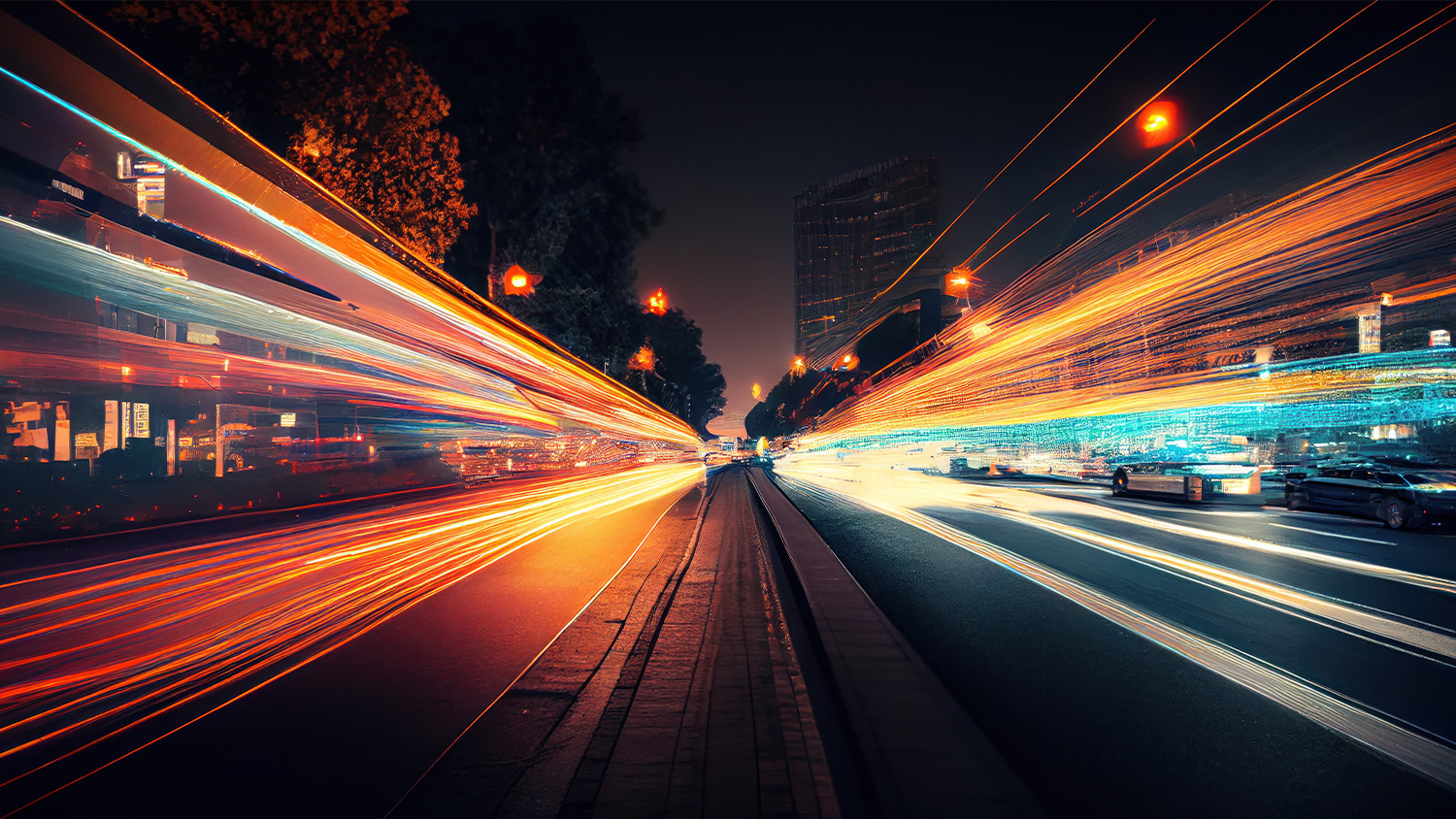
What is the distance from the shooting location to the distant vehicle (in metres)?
20.1

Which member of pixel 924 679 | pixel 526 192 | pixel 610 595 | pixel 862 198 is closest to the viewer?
pixel 924 679

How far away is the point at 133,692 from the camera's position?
466 cm

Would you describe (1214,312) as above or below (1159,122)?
above

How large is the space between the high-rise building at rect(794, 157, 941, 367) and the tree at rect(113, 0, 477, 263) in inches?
3209

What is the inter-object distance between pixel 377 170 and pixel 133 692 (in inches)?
605

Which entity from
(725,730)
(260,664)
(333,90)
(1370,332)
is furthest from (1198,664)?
(1370,332)

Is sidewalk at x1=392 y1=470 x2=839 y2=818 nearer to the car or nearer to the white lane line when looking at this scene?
the white lane line

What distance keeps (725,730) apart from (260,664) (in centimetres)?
382

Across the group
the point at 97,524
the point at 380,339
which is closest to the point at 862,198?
the point at 380,339

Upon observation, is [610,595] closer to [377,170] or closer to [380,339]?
[377,170]

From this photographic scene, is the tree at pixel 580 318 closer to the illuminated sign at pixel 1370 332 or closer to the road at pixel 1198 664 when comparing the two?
the road at pixel 1198 664

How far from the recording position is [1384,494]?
1428cm

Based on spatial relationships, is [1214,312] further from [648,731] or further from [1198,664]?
[648,731]

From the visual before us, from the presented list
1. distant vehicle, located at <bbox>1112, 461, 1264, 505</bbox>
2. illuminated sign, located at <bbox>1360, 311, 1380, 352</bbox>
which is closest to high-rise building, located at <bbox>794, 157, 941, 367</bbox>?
illuminated sign, located at <bbox>1360, 311, 1380, 352</bbox>
